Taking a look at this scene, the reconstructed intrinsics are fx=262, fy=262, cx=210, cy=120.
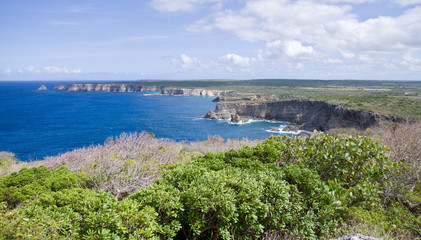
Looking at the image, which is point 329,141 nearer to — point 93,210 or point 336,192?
point 336,192

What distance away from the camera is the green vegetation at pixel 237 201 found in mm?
4969

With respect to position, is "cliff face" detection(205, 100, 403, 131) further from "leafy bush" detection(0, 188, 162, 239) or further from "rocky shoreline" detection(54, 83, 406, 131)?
"leafy bush" detection(0, 188, 162, 239)

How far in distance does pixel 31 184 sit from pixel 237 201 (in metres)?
6.65

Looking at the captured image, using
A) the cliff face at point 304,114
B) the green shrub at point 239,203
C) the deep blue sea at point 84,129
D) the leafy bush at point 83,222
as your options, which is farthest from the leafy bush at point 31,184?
the cliff face at point 304,114

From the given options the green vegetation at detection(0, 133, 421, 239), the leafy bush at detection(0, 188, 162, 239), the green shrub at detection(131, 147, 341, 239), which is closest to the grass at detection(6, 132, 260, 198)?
the green vegetation at detection(0, 133, 421, 239)

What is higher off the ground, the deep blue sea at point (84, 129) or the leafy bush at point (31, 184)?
the leafy bush at point (31, 184)

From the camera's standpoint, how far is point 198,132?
61.3m

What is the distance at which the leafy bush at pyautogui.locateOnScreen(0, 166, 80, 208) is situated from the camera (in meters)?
8.01

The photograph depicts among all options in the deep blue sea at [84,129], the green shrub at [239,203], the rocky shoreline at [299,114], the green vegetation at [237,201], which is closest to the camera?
the green vegetation at [237,201]

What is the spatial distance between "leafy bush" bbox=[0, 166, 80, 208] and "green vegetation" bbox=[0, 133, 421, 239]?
3 cm

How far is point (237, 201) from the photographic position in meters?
6.25

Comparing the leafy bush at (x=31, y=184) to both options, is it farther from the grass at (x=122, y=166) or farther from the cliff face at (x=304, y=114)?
the cliff face at (x=304, y=114)

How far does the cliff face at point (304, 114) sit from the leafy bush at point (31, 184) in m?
51.5

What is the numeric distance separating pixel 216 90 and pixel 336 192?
153 meters
